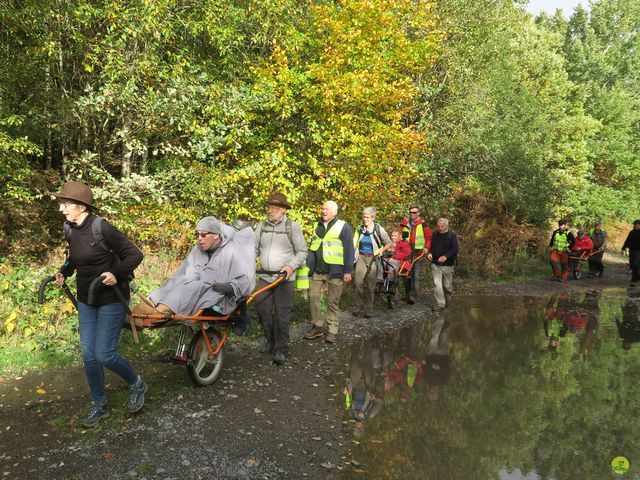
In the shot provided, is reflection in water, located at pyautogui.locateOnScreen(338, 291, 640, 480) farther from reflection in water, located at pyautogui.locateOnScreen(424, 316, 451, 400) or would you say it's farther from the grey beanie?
the grey beanie

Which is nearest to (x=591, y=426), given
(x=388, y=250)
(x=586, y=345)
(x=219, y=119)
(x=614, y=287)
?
(x=586, y=345)

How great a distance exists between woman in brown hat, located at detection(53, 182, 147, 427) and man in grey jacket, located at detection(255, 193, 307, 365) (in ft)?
8.03

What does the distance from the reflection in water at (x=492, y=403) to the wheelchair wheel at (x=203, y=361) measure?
5.25 feet

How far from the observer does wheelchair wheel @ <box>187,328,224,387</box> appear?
5434mm

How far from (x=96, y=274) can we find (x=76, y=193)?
2.42 feet

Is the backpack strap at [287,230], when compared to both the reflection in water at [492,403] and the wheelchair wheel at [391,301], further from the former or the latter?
the wheelchair wheel at [391,301]

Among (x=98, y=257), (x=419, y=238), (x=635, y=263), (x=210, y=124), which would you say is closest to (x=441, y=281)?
(x=419, y=238)

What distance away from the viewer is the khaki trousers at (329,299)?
803 centimetres

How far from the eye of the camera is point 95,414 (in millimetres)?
4566

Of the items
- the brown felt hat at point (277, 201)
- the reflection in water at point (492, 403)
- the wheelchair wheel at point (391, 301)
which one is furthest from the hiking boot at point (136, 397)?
the wheelchair wheel at point (391, 301)

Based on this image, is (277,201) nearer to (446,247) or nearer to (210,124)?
(210,124)

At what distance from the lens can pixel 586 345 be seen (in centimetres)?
805

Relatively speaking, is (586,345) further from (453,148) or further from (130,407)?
(453,148)

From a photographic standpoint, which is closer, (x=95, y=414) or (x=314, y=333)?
(x=95, y=414)
